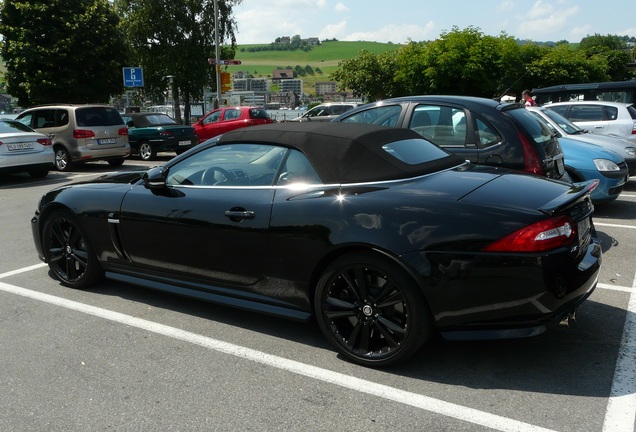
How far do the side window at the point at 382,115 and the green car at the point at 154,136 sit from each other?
1198 centimetres

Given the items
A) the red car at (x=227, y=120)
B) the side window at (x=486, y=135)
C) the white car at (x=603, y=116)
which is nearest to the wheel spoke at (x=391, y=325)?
the side window at (x=486, y=135)

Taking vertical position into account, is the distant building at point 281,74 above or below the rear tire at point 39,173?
above

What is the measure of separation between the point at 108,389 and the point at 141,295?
1.78 m

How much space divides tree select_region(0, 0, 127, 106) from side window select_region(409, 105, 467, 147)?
68.4ft

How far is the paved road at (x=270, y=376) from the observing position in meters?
2.93

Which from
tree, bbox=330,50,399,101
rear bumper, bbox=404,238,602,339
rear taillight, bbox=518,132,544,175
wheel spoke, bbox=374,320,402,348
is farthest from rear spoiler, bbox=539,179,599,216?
tree, bbox=330,50,399,101

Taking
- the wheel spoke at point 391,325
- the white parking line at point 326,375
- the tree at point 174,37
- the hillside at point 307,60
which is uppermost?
the hillside at point 307,60

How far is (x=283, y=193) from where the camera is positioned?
384cm

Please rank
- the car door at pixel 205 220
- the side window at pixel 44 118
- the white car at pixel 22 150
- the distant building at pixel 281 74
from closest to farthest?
the car door at pixel 205 220 < the white car at pixel 22 150 < the side window at pixel 44 118 < the distant building at pixel 281 74

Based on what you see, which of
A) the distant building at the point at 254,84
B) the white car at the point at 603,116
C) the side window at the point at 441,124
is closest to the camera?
the side window at the point at 441,124

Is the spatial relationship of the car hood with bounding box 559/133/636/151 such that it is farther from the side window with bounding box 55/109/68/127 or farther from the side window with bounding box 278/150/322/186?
the side window with bounding box 55/109/68/127

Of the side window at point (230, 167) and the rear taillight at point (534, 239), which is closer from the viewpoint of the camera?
the rear taillight at point (534, 239)

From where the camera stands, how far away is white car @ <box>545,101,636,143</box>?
11543 millimetres

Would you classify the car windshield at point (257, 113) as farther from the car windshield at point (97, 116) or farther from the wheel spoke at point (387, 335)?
the wheel spoke at point (387, 335)
